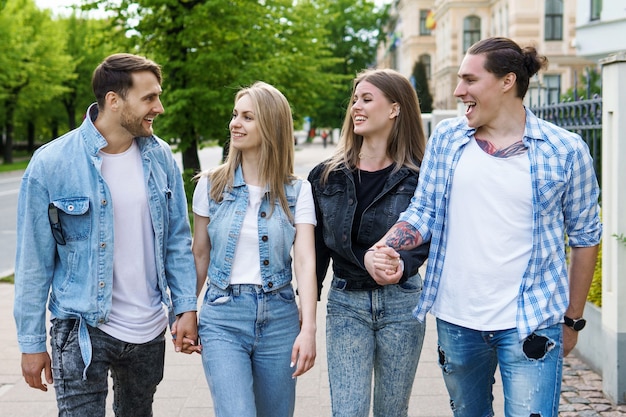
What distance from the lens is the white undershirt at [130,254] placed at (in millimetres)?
3539

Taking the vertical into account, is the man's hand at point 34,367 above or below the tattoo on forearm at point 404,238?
below

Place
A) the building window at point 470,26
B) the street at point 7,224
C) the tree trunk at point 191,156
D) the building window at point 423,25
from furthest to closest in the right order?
the building window at point 423,25 < the building window at point 470,26 < the tree trunk at point 191,156 < the street at point 7,224

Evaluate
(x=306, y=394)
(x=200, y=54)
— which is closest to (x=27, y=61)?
(x=200, y=54)

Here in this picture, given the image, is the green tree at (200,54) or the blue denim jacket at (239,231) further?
the green tree at (200,54)

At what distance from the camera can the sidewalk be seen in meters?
5.43

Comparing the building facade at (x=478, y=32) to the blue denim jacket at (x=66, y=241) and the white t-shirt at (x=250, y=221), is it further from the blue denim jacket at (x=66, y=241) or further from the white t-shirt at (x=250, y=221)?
the blue denim jacket at (x=66, y=241)

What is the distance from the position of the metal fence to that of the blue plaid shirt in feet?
8.04

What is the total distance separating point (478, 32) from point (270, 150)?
1860 inches

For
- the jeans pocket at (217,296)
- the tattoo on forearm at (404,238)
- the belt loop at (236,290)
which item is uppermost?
the tattoo on forearm at (404,238)

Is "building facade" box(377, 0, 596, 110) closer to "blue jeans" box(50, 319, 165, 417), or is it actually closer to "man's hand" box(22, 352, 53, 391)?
"blue jeans" box(50, 319, 165, 417)

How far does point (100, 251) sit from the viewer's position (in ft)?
11.3

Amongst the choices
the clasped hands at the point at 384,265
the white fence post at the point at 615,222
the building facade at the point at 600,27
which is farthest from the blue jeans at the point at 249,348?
the building facade at the point at 600,27

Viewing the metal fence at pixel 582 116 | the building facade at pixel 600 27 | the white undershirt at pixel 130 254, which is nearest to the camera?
the white undershirt at pixel 130 254

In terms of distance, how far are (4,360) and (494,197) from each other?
4801 millimetres
